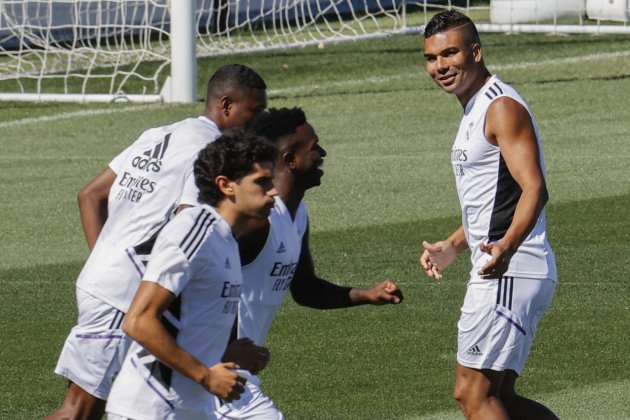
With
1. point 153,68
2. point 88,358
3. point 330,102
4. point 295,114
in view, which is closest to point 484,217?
point 295,114

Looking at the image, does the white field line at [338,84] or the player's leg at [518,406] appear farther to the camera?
the white field line at [338,84]

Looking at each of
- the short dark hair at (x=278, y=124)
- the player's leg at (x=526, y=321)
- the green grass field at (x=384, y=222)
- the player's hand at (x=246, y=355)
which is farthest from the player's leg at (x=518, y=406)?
the player's hand at (x=246, y=355)

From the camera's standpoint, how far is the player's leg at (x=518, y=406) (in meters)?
6.70

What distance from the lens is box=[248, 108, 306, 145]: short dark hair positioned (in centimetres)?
609

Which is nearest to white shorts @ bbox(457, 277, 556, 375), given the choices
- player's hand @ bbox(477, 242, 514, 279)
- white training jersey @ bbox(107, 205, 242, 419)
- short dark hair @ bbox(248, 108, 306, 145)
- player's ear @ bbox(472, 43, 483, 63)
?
player's hand @ bbox(477, 242, 514, 279)

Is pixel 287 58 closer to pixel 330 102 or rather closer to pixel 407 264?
pixel 330 102

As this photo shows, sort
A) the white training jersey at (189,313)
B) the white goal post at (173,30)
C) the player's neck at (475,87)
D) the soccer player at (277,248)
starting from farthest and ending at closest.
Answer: the white goal post at (173,30) → the player's neck at (475,87) → the soccer player at (277,248) → the white training jersey at (189,313)

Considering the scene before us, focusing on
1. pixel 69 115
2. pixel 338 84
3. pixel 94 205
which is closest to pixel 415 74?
pixel 338 84

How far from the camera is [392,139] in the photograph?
1792 centimetres

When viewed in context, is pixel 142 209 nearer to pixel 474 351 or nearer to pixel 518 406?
pixel 474 351

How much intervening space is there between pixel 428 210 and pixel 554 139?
4185 mm

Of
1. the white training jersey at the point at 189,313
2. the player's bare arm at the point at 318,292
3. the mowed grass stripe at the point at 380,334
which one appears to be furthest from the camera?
the mowed grass stripe at the point at 380,334

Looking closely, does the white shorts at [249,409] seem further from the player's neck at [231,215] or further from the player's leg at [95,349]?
the player's neck at [231,215]

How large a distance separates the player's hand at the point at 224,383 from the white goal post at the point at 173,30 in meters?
14.3
